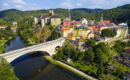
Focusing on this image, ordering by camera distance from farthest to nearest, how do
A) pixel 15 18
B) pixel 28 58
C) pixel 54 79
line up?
pixel 15 18
pixel 28 58
pixel 54 79

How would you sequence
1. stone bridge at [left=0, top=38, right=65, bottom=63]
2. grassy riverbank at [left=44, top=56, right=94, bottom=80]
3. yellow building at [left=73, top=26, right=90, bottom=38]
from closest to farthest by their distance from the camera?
grassy riverbank at [left=44, top=56, right=94, bottom=80], stone bridge at [left=0, top=38, right=65, bottom=63], yellow building at [left=73, top=26, right=90, bottom=38]

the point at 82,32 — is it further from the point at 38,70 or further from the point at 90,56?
the point at 38,70

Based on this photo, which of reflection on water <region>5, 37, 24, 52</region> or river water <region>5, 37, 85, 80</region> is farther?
reflection on water <region>5, 37, 24, 52</region>

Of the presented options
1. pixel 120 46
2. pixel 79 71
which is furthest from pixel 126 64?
pixel 79 71

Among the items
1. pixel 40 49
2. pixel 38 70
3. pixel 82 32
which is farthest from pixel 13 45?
pixel 82 32

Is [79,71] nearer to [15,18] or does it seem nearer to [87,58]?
[87,58]

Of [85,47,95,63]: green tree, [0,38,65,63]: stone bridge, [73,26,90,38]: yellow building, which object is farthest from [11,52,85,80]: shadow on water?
[73,26,90,38]: yellow building

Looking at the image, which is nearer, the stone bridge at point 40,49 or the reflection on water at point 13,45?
the stone bridge at point 40,49

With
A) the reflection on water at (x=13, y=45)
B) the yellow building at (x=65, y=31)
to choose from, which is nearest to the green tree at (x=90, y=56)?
the yellow building at (x=65, y=31)

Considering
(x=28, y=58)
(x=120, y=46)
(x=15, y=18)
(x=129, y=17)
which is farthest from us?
(x=15, y=18)

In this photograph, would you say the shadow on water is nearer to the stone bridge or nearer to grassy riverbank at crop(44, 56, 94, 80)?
grassy riverbank at crop(44, 56, 94, 80)

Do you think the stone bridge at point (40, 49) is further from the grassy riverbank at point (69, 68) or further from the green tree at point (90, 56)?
the green tree at point (90, 56)
